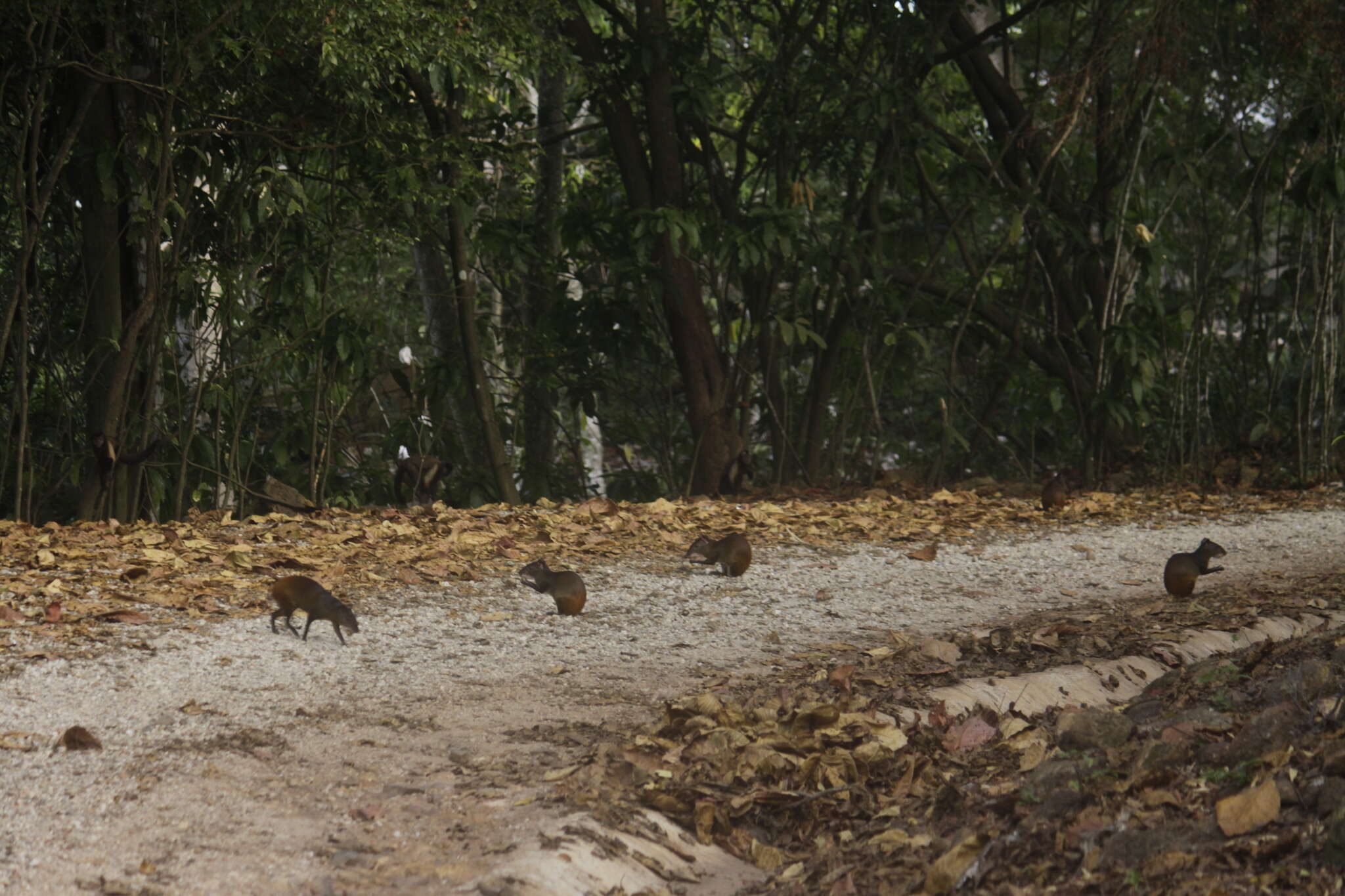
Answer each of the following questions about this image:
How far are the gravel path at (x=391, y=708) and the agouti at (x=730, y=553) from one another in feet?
0.22

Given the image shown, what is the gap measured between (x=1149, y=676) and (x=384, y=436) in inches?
322

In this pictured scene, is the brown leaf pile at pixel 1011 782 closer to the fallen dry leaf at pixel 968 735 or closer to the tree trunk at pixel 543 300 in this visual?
the fallen dry leaf at pixel 968 735

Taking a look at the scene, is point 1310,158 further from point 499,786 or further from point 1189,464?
point 499,786

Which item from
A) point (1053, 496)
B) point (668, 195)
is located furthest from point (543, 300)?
point (1053, 496)

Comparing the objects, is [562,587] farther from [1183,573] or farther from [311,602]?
[1183,573]

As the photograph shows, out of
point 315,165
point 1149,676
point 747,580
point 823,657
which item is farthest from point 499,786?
point 315,165

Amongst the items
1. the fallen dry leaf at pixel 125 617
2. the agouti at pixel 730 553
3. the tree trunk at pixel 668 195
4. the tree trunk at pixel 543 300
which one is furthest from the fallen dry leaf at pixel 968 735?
the tree trunk at pixel 543 300

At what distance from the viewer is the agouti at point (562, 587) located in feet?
15.2

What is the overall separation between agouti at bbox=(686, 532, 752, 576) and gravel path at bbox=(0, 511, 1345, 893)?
7 centimetres

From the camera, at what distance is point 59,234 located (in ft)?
23.8

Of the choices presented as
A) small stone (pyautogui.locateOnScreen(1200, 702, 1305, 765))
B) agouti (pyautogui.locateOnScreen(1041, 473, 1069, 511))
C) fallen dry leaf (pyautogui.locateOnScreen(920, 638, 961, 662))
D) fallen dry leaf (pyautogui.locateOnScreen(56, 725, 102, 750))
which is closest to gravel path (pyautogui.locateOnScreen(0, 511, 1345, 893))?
fallen dry leaf (pyautogui.locateOnScreen(56, 725, 102, 750))

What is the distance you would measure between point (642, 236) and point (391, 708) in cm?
550

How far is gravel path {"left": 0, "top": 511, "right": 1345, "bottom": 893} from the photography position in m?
2.44

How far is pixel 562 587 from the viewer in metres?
4.64
